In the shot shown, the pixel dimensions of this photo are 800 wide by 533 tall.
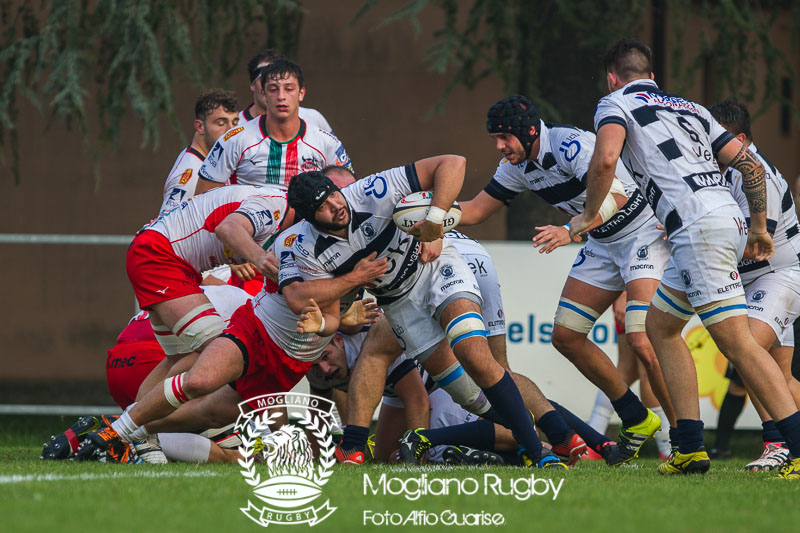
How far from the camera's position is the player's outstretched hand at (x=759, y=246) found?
547cm

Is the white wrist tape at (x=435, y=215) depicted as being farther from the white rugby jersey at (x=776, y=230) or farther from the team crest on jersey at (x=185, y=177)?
the team crest on jersey at (x=185, y=177)

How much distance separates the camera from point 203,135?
8.34 metres

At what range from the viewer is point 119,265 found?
13.1m

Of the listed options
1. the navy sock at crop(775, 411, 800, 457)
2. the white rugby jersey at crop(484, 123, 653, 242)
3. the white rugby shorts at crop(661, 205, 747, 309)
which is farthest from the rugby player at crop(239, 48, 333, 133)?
the navy sock at crop(775, 411, 800, 457)

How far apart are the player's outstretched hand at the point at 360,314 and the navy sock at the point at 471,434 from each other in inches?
28.9

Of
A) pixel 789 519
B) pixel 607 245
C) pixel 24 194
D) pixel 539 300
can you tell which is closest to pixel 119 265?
pixel 24 194

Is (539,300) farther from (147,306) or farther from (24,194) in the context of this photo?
(24,194)

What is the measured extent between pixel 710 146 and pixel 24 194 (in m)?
10.3

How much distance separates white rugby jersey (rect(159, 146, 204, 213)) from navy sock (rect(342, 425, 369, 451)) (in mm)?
2685

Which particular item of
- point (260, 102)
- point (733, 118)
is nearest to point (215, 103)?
point (260, 102)

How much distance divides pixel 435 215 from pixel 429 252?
459 millimetres

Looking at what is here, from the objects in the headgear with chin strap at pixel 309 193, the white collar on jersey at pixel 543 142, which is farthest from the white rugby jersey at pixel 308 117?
the headgear with chin strap at pixel 309 193

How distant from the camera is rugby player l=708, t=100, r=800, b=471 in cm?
590

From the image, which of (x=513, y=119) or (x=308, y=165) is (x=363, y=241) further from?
(x=308, y=165)
